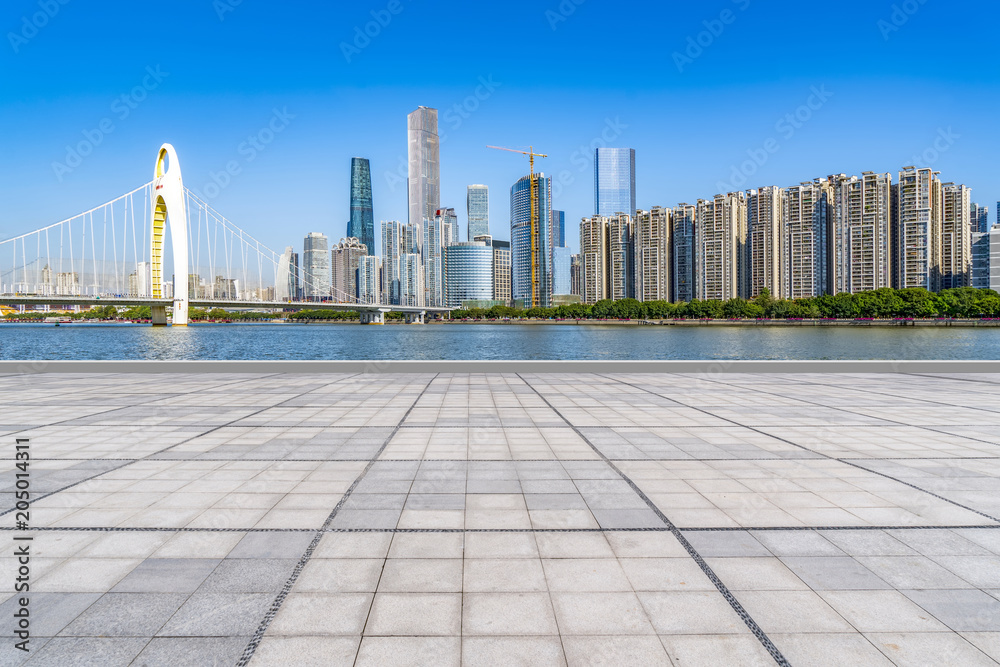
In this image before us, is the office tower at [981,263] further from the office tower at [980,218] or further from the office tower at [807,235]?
the office tower at [980,218]

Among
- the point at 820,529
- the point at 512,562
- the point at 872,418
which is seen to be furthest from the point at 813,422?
the point at 512,562

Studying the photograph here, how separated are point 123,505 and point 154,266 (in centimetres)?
7949

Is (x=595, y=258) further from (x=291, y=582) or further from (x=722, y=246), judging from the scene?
(x=291, y=582)

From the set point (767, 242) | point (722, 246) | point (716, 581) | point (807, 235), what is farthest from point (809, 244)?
point (716, 581)

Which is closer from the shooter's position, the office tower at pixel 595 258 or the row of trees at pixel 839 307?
the row of trees at pixel 839 307

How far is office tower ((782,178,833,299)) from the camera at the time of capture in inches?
4695

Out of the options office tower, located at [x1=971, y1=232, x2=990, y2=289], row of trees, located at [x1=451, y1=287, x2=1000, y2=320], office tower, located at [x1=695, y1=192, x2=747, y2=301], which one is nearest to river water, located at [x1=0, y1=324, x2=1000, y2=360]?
row of trees, located at [x1=451, y1=287, x2=1000, y2=320]

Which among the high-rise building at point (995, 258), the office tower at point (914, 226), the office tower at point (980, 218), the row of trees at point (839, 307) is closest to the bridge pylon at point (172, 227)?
the row of trees at point (839, 307)

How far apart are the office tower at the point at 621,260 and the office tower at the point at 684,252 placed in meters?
14.9

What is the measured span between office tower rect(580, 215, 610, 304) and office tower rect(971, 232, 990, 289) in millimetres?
82964

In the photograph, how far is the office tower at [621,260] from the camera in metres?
159

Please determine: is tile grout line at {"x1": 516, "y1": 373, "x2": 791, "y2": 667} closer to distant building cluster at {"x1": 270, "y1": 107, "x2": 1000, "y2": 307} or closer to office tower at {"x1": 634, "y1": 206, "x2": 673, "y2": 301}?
distant building cluster at {"x1": 270, "y1": 107, "x2": 1000, "y2": 307}

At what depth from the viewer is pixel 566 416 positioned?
8844mm

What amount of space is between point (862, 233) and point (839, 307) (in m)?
21.9
